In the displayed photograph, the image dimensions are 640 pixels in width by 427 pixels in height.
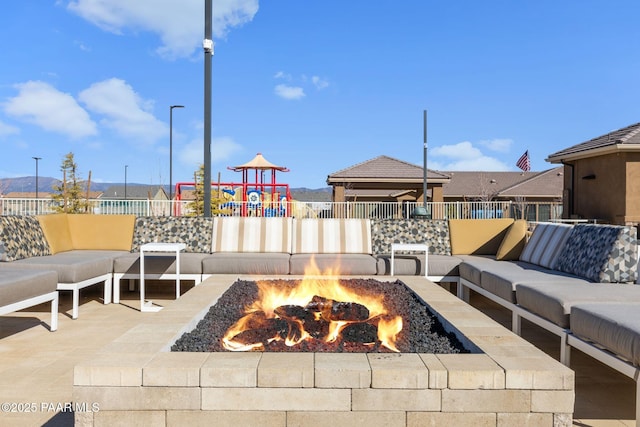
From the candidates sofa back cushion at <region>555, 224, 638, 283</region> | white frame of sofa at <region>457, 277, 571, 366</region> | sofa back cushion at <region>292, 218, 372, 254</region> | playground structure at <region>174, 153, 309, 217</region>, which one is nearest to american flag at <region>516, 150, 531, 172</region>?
playground structure at <region>174, 153, 309, 217</region>

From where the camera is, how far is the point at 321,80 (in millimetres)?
12508

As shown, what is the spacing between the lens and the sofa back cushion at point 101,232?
595 cm

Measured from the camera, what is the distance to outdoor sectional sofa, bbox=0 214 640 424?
11.2 feet

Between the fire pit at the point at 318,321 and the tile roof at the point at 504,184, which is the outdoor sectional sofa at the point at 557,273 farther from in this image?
the tile roof at the point at 504,184

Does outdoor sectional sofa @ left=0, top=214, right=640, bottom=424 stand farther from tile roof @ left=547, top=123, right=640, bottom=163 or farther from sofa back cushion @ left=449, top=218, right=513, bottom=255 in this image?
tile roof @ left=547, top=123, right=640, bottom=163

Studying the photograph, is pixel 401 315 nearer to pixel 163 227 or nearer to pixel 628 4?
pixel 163 227

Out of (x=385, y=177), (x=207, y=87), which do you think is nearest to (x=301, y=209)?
(x=385, y=177)

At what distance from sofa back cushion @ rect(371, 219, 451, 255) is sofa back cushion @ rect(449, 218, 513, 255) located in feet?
0.39

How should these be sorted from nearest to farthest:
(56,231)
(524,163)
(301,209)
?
(56,231), (301,209), (524,163)

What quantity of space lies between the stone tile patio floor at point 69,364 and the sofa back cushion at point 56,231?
2.31 feet

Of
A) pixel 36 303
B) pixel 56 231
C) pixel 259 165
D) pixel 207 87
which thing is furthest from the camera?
pixel 259 165

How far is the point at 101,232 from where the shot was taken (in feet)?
19.6

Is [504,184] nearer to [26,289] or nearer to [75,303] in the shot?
[75,303]

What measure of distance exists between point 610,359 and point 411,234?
146 inches
